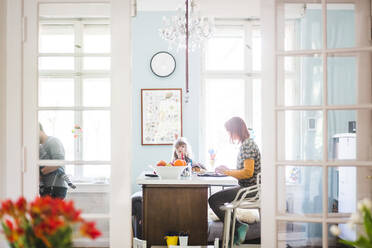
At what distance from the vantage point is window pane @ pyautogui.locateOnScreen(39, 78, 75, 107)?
2510 millimetres

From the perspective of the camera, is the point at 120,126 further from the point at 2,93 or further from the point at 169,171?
the point at 169,171

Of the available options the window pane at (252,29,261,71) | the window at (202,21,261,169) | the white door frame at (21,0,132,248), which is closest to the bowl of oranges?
the white door frame at (21,0,132,248)

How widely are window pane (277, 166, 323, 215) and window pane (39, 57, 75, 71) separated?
1.41 m

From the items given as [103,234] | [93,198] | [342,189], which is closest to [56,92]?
[93,198]

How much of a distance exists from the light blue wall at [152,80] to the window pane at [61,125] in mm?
3438

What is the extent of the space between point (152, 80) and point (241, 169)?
2.42 metres

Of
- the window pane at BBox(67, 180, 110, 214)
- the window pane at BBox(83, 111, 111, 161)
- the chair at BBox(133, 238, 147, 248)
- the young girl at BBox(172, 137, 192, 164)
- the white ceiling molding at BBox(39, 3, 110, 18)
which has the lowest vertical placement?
the chair at BBox(133, 238, 147, 248)

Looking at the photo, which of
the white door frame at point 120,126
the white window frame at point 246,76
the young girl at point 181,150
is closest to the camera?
the white door frame at point 120,126

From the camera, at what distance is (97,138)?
250cm

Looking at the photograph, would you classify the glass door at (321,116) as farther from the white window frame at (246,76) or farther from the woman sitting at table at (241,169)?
the white window frame at (246,76)

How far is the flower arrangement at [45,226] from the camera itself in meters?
1.17

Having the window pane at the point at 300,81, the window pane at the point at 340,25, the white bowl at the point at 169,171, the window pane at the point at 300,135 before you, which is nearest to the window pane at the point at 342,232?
the window pane at the point at 300,135

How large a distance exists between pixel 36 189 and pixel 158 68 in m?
3.70

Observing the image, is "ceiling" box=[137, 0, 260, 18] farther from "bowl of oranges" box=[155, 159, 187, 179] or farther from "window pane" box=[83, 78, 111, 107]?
"window pane" box=[83, 78, 111, 107]
